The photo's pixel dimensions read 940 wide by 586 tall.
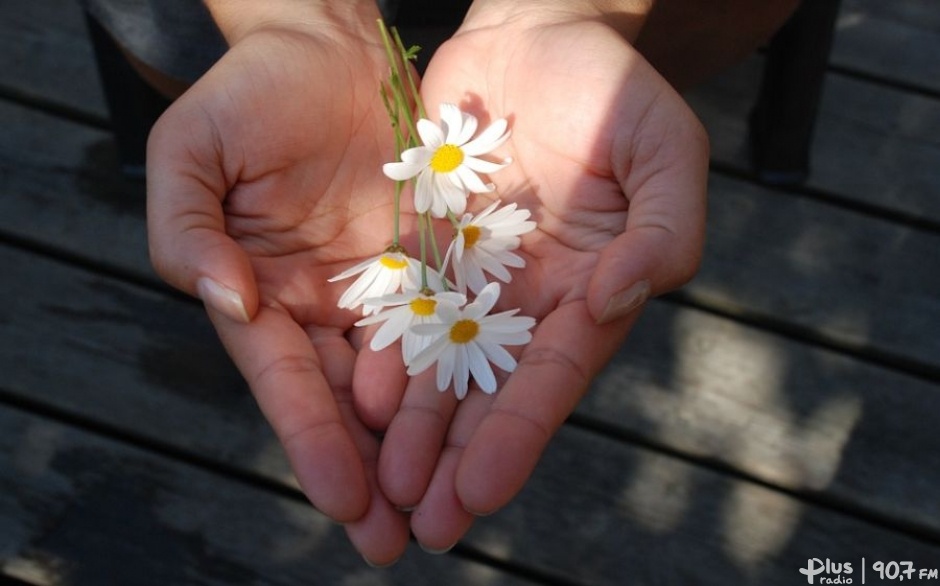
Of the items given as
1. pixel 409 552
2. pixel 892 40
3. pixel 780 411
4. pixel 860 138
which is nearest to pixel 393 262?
pixel 409 552

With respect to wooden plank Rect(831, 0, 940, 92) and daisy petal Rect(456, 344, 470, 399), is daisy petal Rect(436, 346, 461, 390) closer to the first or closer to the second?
daisy petal Rect(456, 344, 470, 399)

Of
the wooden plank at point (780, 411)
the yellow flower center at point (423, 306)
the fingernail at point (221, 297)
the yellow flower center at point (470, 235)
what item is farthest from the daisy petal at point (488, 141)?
the wooden plank at point (780, 411)

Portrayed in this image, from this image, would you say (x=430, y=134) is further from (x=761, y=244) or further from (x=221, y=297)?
(x=761, y=244)

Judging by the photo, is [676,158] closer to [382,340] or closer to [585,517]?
[382,340]

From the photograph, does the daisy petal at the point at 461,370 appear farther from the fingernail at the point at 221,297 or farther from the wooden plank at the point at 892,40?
the wooden plank at the point at 892,40

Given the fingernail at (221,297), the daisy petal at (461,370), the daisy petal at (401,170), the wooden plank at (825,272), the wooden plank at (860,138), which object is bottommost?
the wooden plank at (825,272)

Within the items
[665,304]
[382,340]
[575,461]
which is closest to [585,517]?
[575,461]
